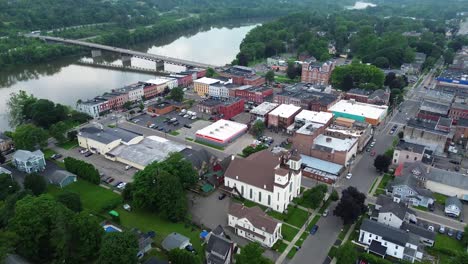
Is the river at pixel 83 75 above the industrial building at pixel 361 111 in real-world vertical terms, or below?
below

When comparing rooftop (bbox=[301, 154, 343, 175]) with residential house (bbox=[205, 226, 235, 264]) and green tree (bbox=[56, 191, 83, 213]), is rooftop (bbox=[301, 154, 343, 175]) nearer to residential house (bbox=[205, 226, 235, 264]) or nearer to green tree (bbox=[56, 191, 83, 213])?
residential house (bbox=[205, 226, 235, 264])

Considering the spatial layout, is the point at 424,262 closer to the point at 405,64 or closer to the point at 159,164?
the point at 159,164

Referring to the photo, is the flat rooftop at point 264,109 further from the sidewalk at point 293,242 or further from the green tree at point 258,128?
the sidewalk at point 293,242

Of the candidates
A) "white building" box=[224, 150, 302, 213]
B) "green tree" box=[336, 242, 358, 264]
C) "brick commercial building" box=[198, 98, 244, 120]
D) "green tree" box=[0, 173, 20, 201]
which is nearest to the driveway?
"green tree" box=[336, 242, 358, 264]

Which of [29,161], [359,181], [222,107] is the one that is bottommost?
[359,181]

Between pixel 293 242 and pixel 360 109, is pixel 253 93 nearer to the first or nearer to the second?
pixel 360 109

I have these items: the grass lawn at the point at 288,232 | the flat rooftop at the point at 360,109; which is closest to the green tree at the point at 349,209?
the grass lawn at the point at 288,232

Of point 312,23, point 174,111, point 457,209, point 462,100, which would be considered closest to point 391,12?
point 312,23

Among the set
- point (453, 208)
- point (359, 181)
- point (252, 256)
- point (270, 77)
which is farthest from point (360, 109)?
point (252, 256)
